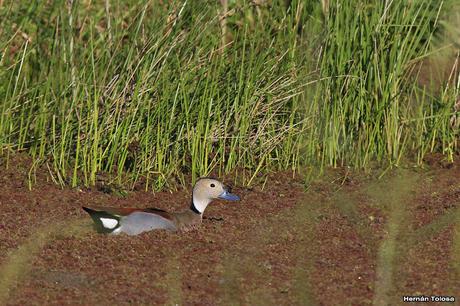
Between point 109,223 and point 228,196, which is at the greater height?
point 228,196

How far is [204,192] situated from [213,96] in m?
0.71

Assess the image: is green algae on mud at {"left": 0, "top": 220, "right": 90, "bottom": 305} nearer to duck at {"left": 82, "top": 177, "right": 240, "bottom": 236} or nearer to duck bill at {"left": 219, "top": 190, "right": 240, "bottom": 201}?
duck at {"left": 82, "top": 177, "right": 240, "bottom": 236}

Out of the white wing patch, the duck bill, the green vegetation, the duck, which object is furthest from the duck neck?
the white wing patch

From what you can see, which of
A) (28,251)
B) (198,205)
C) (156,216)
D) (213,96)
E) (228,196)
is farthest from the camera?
(213,96)

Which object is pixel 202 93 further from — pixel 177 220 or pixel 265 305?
pixel 265 305

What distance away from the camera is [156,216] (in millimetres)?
5500

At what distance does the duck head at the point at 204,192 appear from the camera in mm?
5801

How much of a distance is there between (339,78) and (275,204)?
0.93m

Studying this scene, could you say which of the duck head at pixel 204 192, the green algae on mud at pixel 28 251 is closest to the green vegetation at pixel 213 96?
the duck head at pixel 204 192

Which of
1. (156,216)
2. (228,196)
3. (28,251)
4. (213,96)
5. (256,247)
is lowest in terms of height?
(28,251)

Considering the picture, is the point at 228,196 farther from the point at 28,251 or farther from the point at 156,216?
the point at 28,251

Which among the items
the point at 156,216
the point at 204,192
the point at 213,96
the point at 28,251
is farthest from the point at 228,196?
the point at 28,251

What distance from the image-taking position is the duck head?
19.0ft

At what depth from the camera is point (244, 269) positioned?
5043 millimetres
